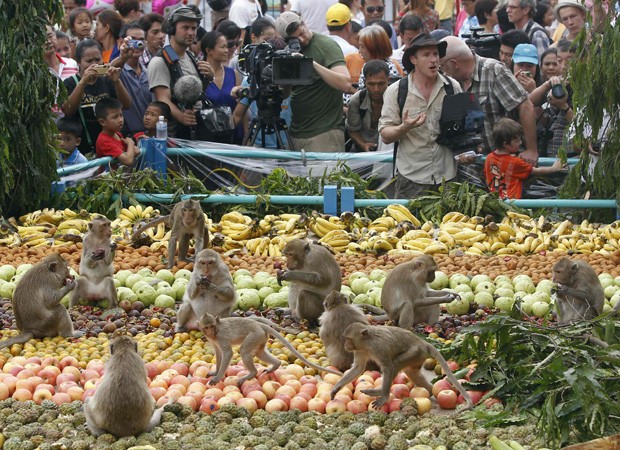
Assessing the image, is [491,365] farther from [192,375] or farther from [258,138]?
[258,138]

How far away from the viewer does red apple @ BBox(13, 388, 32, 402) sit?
7691mm

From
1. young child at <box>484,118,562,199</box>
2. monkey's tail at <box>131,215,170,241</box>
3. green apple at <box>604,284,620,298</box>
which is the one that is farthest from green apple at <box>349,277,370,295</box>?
young child at <box>484,118,562,199</box>

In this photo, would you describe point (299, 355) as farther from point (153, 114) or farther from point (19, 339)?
point (153, 114)

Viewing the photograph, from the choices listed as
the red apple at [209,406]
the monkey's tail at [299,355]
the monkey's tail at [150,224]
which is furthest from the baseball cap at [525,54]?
the red apple at [209,406]

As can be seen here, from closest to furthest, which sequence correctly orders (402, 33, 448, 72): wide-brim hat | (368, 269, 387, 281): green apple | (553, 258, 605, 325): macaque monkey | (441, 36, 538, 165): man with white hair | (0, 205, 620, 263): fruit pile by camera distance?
1. (553, 258, 605, 325): macaque monkey
2. (368, 269, 387, 281): green apple
3. (0, 205, 620, 263): fruit pile
4. (402, 33, 448, 72): wide-brim hat
5. (441, 36, 538, 165): man with white hair

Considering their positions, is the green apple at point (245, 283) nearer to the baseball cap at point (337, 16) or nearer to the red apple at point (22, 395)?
the red apple at point (22, 395)

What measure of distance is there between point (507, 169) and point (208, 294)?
19.0 feet

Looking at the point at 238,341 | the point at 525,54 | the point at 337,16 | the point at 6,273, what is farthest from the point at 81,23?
the point at 238,341

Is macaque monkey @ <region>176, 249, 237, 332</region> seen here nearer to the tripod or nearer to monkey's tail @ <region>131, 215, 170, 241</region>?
monkey's tail @ <region>131, 215, 170, 241</region>

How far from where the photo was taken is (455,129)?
13.4 m

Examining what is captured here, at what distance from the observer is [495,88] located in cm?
1452

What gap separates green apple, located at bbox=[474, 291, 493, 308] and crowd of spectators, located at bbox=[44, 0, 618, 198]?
3.21 metres

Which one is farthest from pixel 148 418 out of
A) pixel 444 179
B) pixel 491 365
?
pixel 444 179

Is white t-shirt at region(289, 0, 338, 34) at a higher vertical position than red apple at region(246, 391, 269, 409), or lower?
higher
